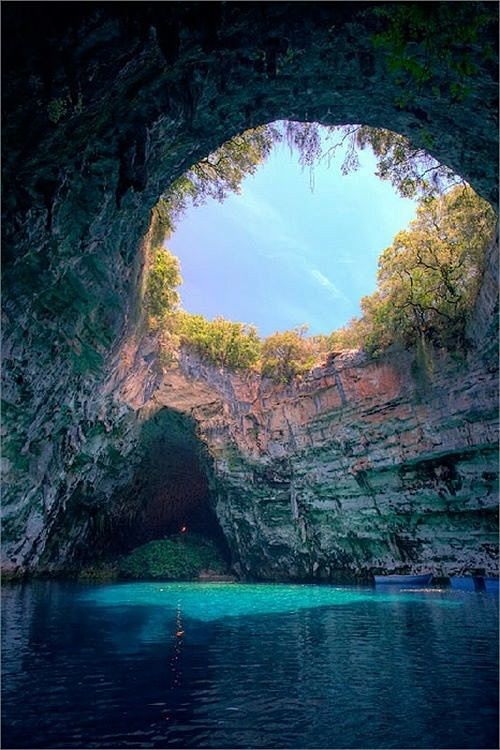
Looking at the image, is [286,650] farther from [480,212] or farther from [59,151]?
[480,212]

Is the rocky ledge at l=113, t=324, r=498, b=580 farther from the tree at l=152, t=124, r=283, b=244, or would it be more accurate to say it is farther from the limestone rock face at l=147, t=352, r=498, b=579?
the tree at l=152, t=124, r=283, b=244

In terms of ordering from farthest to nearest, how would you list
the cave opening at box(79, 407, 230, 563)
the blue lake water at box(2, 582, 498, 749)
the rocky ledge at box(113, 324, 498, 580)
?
the cave opening at box(79, 407, 230, 563)
the rocky ledge at box(113, 324, 498, 580)
the blue lake water at box(2, 582, 498, 749)

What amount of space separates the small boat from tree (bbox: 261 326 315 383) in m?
11.2

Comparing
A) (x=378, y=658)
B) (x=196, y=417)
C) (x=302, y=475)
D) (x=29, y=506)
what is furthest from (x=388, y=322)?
(x=29, y=506)

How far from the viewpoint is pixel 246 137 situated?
13828 millimetres

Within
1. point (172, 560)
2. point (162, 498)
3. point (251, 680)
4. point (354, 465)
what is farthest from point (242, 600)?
point (162, 498)

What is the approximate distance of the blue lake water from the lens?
15.5 ft

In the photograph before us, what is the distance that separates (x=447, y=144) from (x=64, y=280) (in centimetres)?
968

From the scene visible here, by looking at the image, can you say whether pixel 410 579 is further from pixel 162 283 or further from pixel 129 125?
pixel 129 125

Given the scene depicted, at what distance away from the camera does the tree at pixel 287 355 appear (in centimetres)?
2664

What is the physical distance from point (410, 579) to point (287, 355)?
43.0 feet

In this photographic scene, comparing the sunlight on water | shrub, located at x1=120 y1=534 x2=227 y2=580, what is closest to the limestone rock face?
shrub, located at x1=120 y1=534 x2=227 y2=580

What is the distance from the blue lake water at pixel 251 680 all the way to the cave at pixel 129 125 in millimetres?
6614

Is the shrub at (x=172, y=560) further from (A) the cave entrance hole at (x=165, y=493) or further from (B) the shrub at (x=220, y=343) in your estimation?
(B) the shrub at (x=220, y=343)
